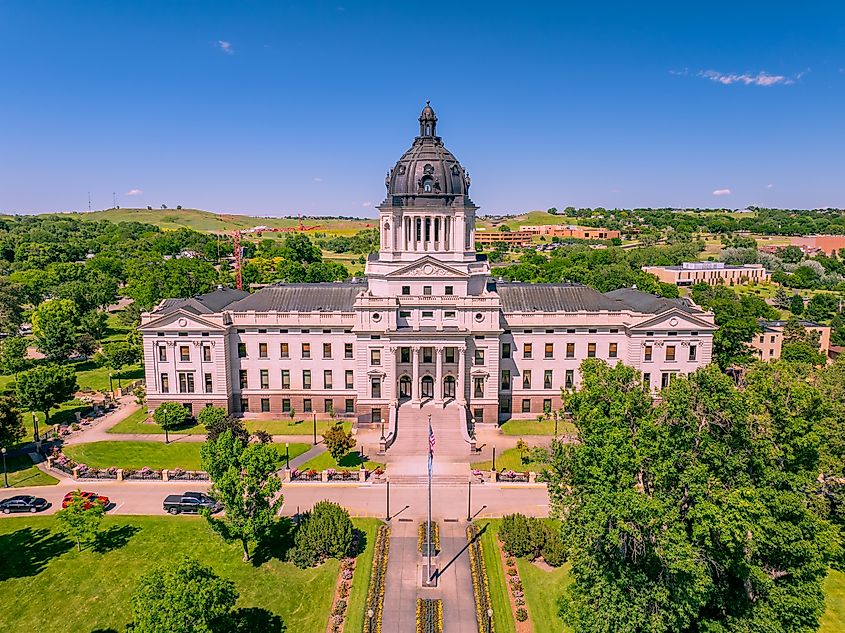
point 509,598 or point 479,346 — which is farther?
point 479,346

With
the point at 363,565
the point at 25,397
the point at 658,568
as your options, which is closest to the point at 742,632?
the point at 658,568

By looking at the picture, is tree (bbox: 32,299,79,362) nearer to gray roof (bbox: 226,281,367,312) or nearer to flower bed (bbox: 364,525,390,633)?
gray roof (bbox: 226,281,367,312)

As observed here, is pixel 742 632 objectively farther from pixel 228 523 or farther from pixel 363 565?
pixel 228 523

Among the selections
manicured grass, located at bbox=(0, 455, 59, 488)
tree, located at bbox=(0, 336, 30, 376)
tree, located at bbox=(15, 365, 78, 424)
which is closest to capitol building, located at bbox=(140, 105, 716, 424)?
tree, located at bbox=(15, 365, 78, 424)

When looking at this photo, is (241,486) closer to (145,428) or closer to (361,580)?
(361,580)

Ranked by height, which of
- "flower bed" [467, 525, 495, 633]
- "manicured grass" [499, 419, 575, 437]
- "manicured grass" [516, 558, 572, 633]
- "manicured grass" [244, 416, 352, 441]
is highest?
"manicured grass" [244, 416, 352, 441]

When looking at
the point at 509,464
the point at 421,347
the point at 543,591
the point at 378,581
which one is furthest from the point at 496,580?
the point at 421,347
